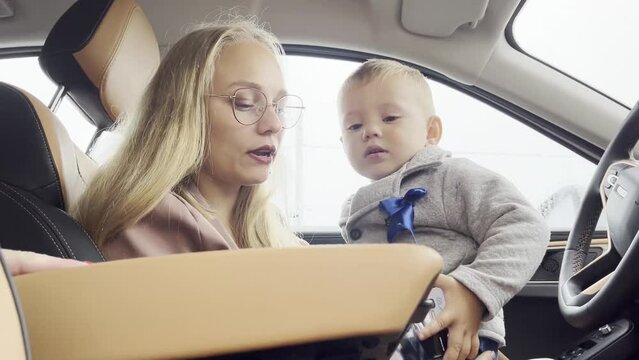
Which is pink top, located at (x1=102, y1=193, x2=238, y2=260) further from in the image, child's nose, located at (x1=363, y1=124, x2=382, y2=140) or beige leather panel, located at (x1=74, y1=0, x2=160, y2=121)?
child's nose, located at (x1=363, y1=124, x2=382, y2=140)

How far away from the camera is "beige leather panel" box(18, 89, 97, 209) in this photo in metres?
1.01

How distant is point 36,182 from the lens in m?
0.98

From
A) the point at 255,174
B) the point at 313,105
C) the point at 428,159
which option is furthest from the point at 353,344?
the point at 313,105

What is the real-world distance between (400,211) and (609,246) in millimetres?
349

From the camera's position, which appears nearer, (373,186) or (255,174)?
(255,174)

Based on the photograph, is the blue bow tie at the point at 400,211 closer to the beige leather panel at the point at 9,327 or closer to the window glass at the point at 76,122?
the window glass at the point at 76,122

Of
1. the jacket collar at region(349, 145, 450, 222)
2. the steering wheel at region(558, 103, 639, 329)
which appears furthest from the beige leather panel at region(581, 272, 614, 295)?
the jacket collar at region(349, 145, 450, 222)

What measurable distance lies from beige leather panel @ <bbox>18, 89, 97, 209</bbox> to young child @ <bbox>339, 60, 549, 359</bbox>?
0.52m

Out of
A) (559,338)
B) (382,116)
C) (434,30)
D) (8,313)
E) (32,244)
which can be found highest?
(434,30)

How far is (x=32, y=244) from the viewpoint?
34.4 inches

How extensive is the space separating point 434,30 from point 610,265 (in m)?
0.97

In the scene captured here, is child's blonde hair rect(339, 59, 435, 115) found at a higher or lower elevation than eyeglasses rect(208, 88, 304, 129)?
higher

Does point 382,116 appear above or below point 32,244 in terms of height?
above

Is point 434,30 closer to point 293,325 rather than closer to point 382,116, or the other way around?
point 382,116
